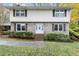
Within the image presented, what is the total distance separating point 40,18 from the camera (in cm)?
988

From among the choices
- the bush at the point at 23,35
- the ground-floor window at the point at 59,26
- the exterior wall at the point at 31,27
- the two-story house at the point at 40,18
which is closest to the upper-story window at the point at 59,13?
the two-story house at the point at 40,18

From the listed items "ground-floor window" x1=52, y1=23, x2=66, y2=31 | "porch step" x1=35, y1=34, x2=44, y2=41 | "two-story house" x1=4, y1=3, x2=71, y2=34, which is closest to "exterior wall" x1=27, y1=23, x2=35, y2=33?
"two-story house" x1=4, y1=3, x2=71, y2=34

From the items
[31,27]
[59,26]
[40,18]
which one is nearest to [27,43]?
[31,27]

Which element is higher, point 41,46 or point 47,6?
point 47,6

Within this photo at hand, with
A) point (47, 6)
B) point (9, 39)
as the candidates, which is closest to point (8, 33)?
point (9, 39)

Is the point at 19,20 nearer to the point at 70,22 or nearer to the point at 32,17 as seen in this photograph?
the point at 32,17

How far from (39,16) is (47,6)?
217 millimetres

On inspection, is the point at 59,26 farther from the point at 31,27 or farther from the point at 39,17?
the point at 31,27

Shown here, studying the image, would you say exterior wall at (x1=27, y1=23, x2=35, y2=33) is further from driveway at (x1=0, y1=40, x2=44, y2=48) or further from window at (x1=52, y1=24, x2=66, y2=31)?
window at (x1=52, y1=24, x2=66, y2=31)

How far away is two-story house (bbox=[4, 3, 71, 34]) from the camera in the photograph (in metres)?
9.88

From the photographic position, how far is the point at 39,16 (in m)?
9.90

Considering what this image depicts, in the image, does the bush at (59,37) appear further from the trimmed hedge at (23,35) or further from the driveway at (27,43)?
the trimmed hedge at (23,35)

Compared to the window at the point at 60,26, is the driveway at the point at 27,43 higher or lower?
lower

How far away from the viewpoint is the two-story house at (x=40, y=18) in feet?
32.4
